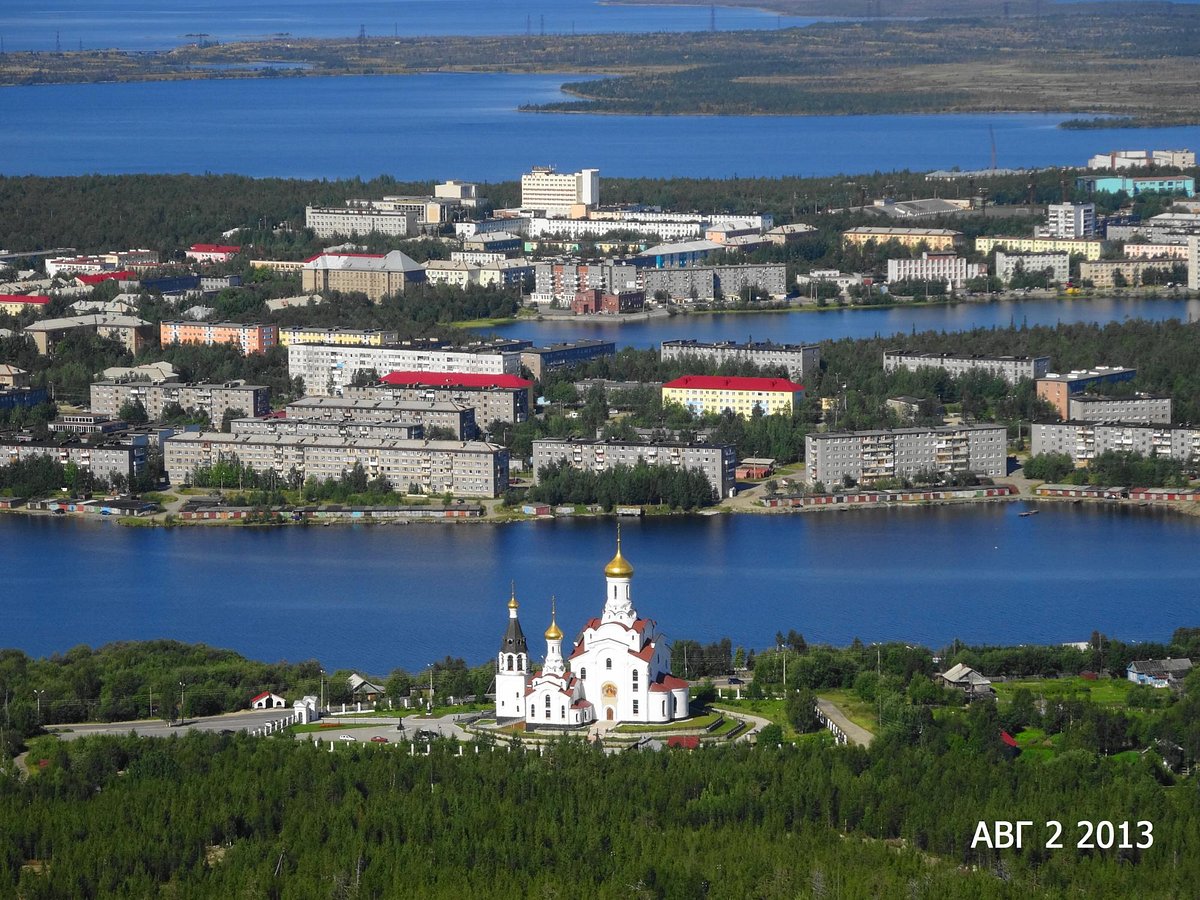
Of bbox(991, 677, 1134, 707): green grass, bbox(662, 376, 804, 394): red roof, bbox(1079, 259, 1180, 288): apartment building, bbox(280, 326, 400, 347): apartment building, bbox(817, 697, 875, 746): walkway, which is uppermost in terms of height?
bbox(1079, 259, 1180, 288): apartment building

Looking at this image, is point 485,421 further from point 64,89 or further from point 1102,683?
point 64,89

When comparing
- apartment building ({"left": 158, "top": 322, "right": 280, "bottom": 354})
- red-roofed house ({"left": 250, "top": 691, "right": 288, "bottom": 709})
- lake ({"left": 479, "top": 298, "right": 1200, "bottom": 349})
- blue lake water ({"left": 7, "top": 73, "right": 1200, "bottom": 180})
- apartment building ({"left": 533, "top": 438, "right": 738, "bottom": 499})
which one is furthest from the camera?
blue lake water ({"left": 7, "top": 73, "right": 1200, "bottom": 180})

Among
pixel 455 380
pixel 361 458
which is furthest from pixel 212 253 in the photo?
pixel 361 458

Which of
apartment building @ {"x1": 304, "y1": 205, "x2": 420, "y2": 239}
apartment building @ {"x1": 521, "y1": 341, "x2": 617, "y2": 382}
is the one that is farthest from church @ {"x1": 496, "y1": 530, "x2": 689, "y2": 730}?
apartment building @ {"x1": 304, "y1": 205, "x2": 420, "y2": 239}

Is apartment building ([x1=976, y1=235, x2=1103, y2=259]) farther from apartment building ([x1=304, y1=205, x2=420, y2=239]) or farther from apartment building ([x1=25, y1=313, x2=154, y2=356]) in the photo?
apartment building ([x1=25, y1=313, x2=154, y2=356])

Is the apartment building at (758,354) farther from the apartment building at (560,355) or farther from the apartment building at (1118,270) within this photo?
the apartment building at (1118,270)

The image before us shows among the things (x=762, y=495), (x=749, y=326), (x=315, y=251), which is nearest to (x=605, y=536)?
(x=762, y=495)
